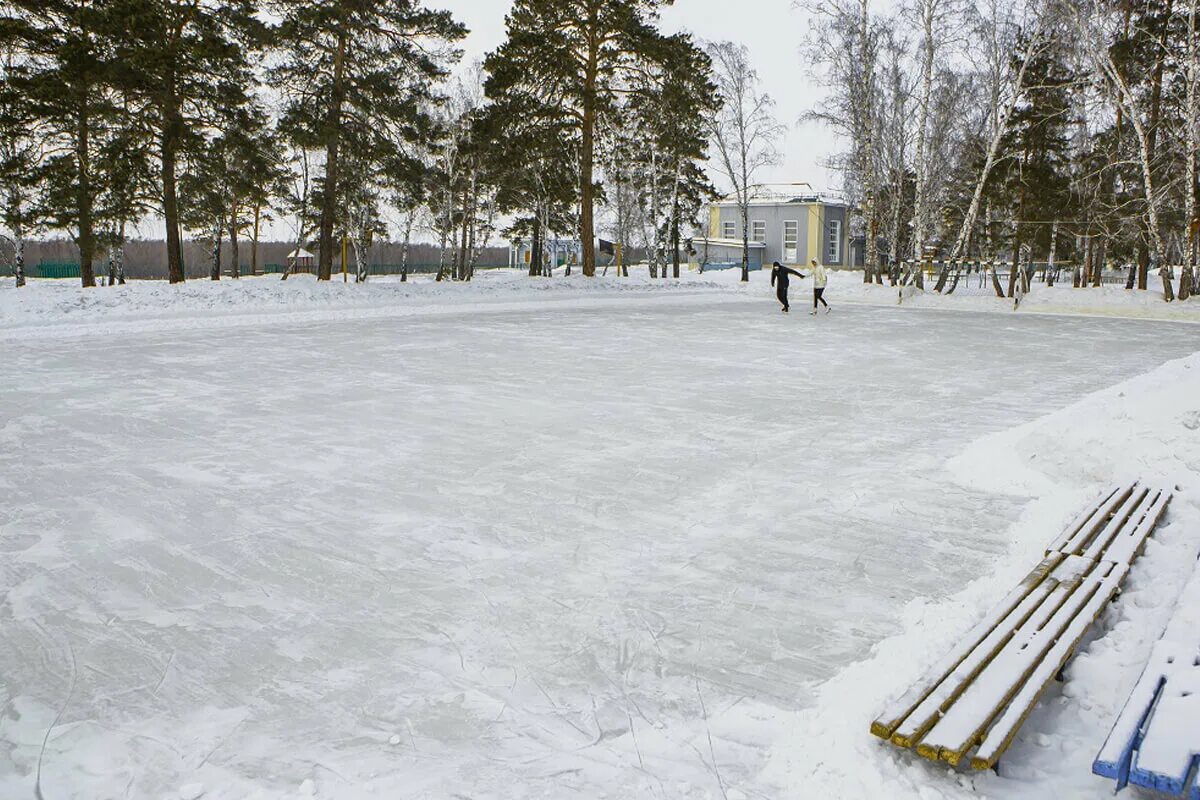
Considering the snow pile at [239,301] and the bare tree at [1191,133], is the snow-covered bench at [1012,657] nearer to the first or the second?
the snow pile at [239,301]

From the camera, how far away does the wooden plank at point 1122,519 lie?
13.8 ft

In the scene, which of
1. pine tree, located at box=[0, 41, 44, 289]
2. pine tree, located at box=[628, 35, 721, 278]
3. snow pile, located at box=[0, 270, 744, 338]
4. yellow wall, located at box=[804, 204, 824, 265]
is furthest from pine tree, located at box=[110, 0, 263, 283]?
yellow wall, located at box=[804, 204, 824, 265]

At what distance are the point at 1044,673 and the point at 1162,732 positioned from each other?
0.52 metres

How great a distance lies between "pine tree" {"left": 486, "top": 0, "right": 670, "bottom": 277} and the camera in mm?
27641

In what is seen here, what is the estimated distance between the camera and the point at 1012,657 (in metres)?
3.02

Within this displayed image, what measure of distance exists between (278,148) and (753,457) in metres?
33.9

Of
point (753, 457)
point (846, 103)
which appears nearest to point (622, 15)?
point (846, 103)

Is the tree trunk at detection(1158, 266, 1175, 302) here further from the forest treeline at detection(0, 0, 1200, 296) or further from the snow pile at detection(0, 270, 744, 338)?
the snow pile at detection(0, 270, 744, 338)

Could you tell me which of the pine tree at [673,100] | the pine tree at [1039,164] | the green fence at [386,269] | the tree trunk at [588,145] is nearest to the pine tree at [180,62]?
the tree trunk at [588,145]

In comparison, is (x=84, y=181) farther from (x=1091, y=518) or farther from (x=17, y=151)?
(x=1091, y=518)

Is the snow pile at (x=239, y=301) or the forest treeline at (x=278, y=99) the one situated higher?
the forest treeline at (x=278, y=99)

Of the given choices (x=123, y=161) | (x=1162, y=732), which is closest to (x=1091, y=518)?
(x=1162, y=732)

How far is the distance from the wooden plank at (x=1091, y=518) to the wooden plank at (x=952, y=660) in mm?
448

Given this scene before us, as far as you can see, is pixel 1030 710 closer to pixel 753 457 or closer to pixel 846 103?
pixel 753 457
